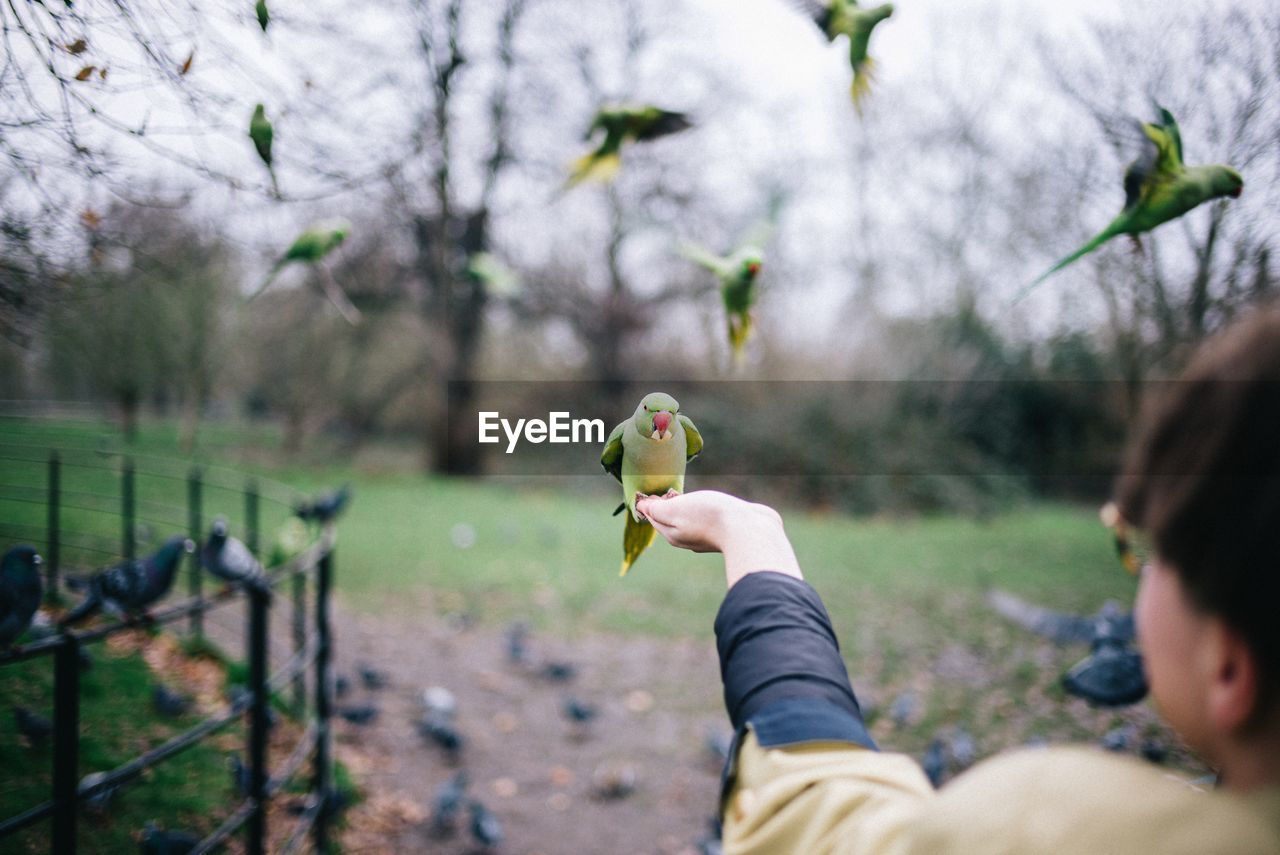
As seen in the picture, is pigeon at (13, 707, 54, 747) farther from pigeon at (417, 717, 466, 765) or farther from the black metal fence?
pigeon at (417, 717, 466, 765)

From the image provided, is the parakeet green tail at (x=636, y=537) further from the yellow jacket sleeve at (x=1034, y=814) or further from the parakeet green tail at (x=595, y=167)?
the parakeet green tail at (x=595, y=167)

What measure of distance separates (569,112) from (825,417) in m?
7.67

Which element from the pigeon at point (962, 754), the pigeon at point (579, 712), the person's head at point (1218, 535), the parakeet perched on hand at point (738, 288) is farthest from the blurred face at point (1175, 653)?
the pigeon at point (579, 712)

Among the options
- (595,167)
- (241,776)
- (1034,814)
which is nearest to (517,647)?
(241,776)

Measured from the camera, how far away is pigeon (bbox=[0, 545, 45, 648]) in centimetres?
199

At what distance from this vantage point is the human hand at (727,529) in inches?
42.2

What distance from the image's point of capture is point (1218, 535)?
592 millimetres

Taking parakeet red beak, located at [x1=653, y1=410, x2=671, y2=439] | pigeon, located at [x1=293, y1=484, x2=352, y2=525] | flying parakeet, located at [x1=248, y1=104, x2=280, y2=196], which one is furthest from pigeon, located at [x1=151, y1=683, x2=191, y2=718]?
parakeet red beak, located at [x1=653, y1=410, x2=671, y2=439]

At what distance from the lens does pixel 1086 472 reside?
15266 mm

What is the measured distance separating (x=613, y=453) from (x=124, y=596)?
2.32m

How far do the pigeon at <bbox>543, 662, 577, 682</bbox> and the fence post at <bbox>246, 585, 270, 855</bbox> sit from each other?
3.47 meters

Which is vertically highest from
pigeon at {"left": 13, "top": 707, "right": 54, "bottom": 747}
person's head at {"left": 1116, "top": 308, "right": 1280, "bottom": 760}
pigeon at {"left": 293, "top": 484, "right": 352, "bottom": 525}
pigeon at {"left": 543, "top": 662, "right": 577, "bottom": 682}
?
person's head at {"left": 1116, "top": 308, "right": 1280, "bottom": 760}

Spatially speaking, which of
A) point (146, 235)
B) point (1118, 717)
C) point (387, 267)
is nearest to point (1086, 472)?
point (1118, 717)

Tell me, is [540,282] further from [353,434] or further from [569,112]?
[353,434]
